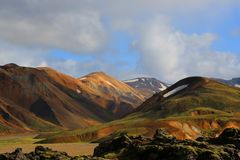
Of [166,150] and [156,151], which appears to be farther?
[156,151]

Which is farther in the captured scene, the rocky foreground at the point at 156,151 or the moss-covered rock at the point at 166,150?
the moss-covered rock at the point at 166,150

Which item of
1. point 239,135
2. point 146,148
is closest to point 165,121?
point 239,135

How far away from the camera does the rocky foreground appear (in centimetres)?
6788

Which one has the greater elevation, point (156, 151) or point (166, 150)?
point (166, 150)

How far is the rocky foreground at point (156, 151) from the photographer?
6788cm

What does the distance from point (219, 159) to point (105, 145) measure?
81.6ft

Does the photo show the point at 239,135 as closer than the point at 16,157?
No

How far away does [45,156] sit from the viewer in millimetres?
70125

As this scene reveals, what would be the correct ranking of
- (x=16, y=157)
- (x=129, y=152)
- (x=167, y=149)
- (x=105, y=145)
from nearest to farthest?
(x=16, y=157), (x=167, y=149), (x=129, y=152), (x=105, y=145)

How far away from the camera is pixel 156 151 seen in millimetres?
72062

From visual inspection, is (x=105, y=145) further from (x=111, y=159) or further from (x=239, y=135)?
(x=239, y=135)

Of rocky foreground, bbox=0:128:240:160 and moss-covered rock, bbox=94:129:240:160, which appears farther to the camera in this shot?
moss-covered rock, bbox=94:129:240:160

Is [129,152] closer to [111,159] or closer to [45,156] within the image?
[111,159]

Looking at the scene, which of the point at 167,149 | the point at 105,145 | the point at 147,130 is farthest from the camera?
the point at 147,130
